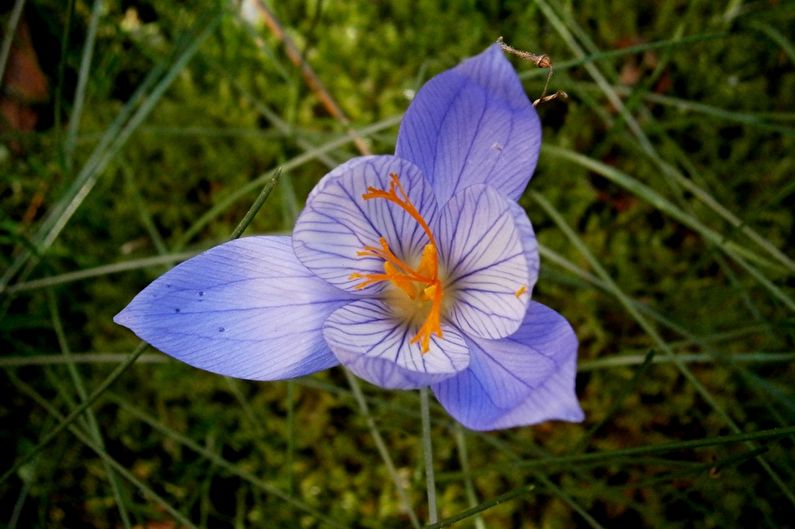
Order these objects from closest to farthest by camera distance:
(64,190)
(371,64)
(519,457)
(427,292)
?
1. (427,292)
2. (519,457)
3. (64,190)
4. (371,64)

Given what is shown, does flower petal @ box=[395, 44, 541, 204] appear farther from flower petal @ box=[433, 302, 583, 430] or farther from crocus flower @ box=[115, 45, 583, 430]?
flower petal @ box=[433, 302, 583, 430]

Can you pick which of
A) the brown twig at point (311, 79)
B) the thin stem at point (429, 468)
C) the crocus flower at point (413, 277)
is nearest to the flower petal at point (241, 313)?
the crocus flower at point (413, 277)

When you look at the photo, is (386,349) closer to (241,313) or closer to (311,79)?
(241,313)

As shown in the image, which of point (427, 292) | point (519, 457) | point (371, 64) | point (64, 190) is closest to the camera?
point (427, 292)

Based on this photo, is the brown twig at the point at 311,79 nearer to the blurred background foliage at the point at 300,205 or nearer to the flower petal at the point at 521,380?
the blurred background foliage at the point at 300,205

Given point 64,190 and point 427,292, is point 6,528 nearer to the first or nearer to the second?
point 64,190

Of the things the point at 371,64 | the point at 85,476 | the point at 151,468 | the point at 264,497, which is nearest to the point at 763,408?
the point at 264,497

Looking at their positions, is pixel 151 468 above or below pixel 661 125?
below

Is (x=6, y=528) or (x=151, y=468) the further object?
(x=151, y=468)
